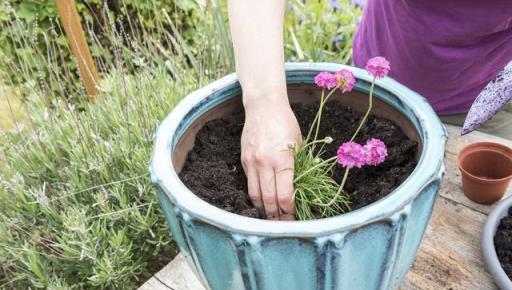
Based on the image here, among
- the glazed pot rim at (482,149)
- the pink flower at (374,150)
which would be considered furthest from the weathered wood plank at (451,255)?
the pink flower at (374,150)

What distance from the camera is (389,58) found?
127cm

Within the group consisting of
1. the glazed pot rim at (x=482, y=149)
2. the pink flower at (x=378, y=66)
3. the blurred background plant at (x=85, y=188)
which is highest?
the pink flower at (x=378, y=66)

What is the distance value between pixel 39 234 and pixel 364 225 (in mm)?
1034

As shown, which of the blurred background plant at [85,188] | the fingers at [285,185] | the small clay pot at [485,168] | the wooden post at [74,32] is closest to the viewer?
the fingers at [285,185]

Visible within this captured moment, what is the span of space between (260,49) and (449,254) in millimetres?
549

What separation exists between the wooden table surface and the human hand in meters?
0.36

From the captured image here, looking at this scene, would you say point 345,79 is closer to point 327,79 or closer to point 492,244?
point 327,79

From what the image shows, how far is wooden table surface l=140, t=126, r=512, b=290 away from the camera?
35.6 inches

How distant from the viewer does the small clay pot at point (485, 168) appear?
101 centimetres

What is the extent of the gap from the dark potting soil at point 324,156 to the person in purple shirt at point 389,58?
0.17 ft

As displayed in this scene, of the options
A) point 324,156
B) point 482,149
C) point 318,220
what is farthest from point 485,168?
point 318,220

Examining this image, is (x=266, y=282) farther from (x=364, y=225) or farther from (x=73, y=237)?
(x=73, y=237)

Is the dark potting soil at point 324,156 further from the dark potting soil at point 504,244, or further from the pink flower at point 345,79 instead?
the dark potting soil at point 504,244

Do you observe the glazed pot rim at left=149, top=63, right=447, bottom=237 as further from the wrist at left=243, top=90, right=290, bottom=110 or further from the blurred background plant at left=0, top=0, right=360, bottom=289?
the blurred background plant at left=0, top=0, right=360, bottom=289
